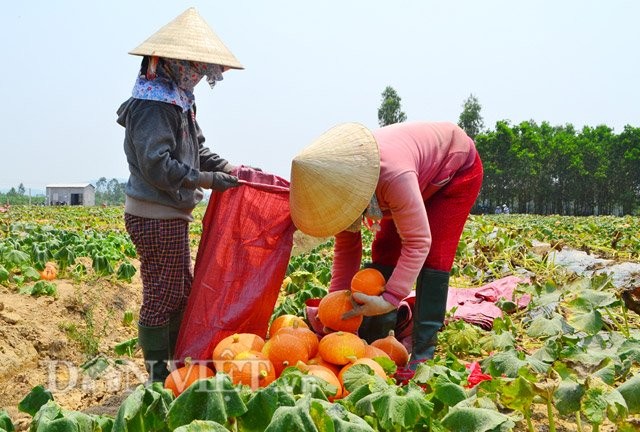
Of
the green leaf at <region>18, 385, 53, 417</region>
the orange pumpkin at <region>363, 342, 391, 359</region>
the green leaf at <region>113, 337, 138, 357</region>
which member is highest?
the green leaf at <region>18, 385, 53, 417</region>

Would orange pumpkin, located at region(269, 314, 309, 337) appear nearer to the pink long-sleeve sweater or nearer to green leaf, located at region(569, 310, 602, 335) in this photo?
the pink long-sleeve sweater

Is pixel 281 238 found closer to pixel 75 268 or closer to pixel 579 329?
pixel 579 329

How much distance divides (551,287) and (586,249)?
4.35 metres

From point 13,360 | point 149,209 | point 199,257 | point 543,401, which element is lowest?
point 13,360

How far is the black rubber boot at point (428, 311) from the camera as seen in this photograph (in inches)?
143

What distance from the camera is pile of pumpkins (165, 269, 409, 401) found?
9.75 ft

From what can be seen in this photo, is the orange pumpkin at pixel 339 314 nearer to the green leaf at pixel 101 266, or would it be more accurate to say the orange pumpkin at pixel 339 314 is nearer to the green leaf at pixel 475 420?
the green leaf at pixel 475 420

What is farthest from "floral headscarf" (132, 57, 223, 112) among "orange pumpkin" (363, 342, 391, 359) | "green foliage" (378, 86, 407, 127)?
"green foliage" (378, 86, 407, 127)

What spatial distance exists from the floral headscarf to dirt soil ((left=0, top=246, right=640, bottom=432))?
107cm

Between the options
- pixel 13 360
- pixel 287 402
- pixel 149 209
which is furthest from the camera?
pixel 13 360

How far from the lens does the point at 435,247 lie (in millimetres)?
3680

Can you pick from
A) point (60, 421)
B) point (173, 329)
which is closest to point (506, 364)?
point (60, 421)

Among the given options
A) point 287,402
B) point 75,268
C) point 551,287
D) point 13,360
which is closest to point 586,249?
point 551,287

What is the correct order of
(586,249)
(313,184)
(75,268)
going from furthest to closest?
(586,249) → (75,268) → (313,184)
